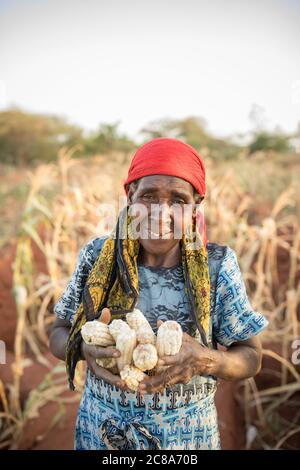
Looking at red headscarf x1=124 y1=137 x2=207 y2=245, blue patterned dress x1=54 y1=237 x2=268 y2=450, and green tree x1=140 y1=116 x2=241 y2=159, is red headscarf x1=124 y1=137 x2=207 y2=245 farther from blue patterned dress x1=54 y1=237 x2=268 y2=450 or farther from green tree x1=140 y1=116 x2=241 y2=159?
green tree x1=140 y1=116 x2=241 y2=159

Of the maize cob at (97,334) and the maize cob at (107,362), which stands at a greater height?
the maize cob at (97,334)

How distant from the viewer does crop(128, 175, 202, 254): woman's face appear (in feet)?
3.26

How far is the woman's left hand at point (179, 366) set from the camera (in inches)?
33.2

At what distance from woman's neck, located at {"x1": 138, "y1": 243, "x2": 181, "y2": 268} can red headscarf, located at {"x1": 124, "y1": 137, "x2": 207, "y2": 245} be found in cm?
8

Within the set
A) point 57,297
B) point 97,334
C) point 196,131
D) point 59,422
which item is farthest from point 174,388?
point 196,131

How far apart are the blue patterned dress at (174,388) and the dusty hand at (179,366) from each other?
14 cm

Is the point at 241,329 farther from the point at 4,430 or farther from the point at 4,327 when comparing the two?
the point at 4,327

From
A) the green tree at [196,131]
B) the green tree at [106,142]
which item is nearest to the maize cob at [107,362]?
the green tree at [106,142]

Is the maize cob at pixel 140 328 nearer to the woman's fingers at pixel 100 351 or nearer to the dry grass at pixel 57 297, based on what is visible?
the woman's fingers at pixel 100 351

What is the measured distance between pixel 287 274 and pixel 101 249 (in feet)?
7.59

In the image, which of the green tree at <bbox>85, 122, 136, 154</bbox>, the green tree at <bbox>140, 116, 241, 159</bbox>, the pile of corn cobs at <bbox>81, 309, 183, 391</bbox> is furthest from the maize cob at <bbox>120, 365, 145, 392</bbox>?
the green tree at <bbox>140, 116, 241, 159</bbox>

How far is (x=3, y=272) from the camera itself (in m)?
3.17

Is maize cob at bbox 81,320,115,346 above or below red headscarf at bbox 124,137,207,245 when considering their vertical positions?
below
